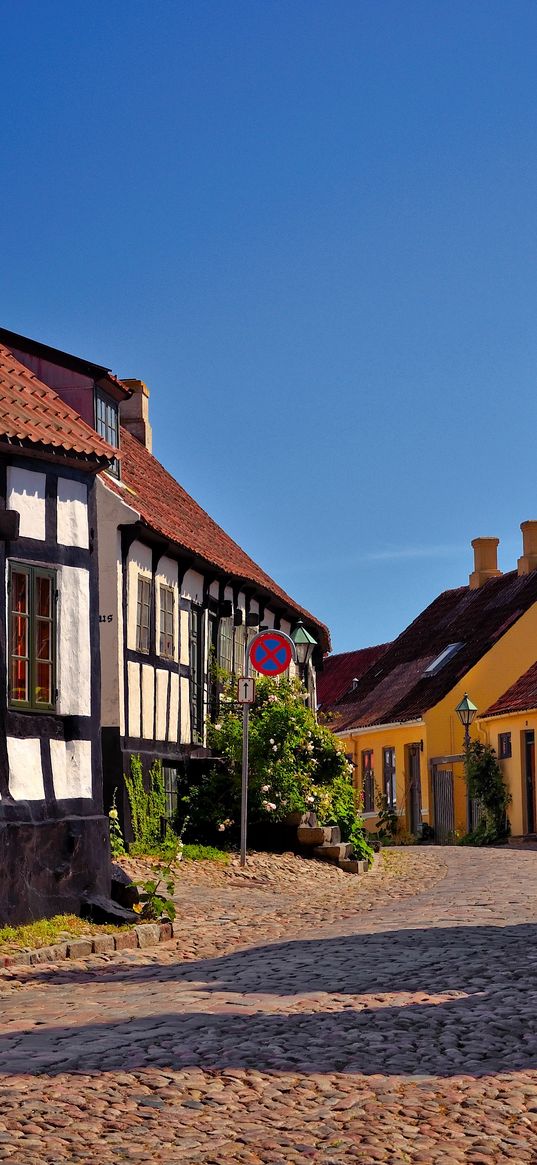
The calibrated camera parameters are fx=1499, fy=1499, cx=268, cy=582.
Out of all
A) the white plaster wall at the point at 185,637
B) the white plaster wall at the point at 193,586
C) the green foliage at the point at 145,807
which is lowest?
the green foliage at the point at 145,807

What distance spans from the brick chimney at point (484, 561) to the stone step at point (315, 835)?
25.1 m

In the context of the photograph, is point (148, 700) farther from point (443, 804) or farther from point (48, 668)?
point (443, 804)

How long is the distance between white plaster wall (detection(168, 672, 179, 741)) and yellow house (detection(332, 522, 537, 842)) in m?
13.4

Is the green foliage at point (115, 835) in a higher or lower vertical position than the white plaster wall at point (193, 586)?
lower

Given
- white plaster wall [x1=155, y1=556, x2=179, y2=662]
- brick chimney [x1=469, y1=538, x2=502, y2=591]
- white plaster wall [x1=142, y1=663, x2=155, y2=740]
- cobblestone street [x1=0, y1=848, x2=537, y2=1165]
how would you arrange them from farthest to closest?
1. brick chimney [x1=469, y1=538, x2=502, y2=591]
2. white plaster wall [x1=155, y1=556, x2=179, y2=662]
3. white plaster wall [x1=142, y1=663, x2=155, y2=740]
4. cobblestone street [x1=0, y1=848, x2=537, y2=1165]

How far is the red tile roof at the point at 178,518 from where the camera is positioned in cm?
2033

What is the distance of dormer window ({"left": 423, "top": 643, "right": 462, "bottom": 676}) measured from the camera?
40.3 m

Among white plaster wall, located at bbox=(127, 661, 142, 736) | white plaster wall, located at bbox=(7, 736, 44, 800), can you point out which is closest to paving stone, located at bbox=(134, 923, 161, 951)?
white plaster wall, located at bbox=(7, 736, 44, 800)

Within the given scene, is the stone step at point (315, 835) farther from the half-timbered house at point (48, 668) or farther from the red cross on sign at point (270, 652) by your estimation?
the half-timbered house at point (48, 668)

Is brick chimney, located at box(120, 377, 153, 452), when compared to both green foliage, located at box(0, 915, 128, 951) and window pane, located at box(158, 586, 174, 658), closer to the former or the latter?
window pane, located at box(158, 586, 174, 658)

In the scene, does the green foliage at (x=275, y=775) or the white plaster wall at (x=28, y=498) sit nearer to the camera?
the white plaster wall at (x=28, y=498)

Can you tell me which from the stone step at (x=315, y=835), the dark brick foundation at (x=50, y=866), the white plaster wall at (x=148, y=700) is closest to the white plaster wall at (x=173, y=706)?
the white plaster wall at (x=148, y=700)

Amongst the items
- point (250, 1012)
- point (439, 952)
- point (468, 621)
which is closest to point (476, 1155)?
point (250, 1012)

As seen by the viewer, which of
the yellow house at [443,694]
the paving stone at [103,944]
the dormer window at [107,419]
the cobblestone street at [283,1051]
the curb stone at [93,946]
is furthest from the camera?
the yellow house at [443,694]
